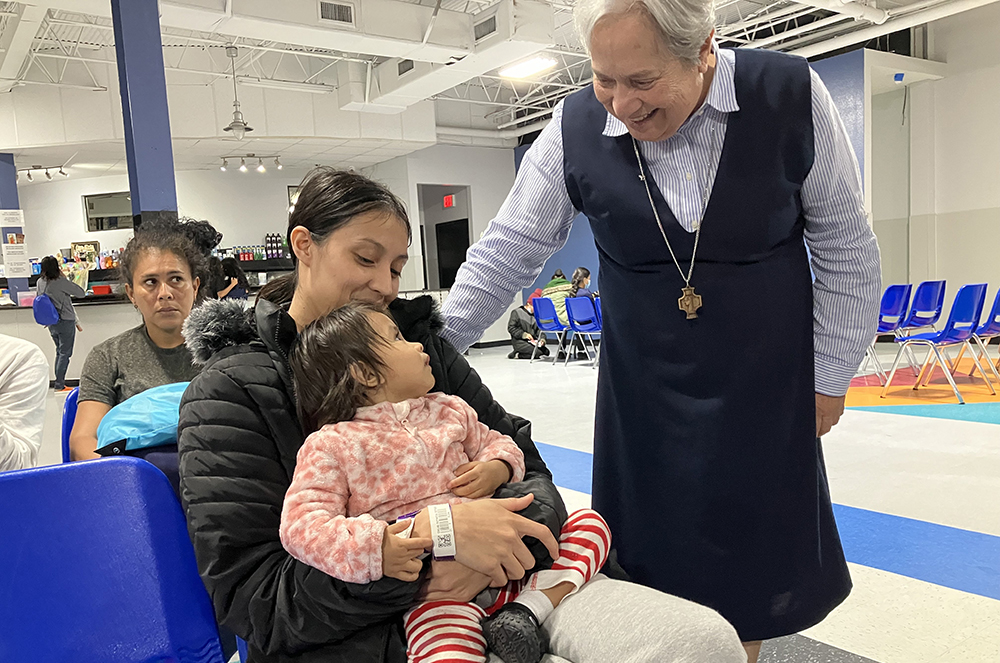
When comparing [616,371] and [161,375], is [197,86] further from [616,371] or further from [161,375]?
[616,371]

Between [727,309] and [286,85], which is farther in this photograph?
[286,85]

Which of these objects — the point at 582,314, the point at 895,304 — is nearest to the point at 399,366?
the point at 895,304

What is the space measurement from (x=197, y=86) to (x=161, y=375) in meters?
9.12

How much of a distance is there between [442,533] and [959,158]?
11363 mm

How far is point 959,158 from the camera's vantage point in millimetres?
10086

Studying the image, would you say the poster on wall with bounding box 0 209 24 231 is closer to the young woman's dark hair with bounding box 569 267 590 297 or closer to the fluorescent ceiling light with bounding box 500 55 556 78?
the fluorescent ceiling light with bounding box 500 55 556 78

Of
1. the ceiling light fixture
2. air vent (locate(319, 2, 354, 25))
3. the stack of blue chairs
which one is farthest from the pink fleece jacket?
the ceiling light fixture

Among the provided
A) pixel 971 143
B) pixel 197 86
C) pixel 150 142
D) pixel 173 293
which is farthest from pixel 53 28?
pixel 971 143

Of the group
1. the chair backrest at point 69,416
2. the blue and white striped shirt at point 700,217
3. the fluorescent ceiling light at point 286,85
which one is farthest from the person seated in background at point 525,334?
the blue and white striped shirt at point 700,217

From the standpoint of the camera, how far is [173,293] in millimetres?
2293

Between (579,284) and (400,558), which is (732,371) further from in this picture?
(579,284)

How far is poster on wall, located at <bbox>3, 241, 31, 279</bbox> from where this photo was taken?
30.7 ft

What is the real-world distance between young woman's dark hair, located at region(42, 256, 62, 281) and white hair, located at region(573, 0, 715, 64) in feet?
28.0

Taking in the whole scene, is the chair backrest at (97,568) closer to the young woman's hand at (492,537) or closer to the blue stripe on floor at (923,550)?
the young woman's hand at (492,537)
